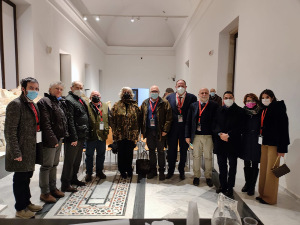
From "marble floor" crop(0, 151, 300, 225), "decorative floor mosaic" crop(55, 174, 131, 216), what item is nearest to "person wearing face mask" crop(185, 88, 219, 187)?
"marble floor" crop(0, 151, 300, 225)

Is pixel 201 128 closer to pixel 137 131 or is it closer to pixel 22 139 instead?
pixel 137 131

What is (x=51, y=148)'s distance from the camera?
267 cm

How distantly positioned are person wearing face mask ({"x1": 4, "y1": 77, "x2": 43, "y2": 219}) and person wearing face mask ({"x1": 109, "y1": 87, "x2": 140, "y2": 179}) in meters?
1.35

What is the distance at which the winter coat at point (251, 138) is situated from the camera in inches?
113

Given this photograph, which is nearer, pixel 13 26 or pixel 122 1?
pixel 13 26

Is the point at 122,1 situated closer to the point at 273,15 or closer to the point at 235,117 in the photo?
the point at 273,15

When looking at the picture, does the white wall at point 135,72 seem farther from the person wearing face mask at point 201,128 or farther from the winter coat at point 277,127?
the winter coat at point 277,127

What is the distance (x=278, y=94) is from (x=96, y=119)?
2999mm

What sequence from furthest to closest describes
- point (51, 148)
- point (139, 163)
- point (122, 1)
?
point (122, 1), point (139, 163), point (51, 148)

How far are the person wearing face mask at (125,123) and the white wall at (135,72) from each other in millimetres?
9534

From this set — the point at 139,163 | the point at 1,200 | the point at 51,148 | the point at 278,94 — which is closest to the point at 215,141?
the point at 278,94

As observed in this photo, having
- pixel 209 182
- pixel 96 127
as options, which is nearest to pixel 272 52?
pixel 209 182

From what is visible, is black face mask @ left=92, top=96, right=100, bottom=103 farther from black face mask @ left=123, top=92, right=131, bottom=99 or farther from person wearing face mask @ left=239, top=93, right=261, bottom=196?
person wearing face mask @ left=239, top=93, right=261, bottom=196

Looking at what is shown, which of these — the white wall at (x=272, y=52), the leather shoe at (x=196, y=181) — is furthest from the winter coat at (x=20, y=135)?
the white wall at (x=272, y=52)
